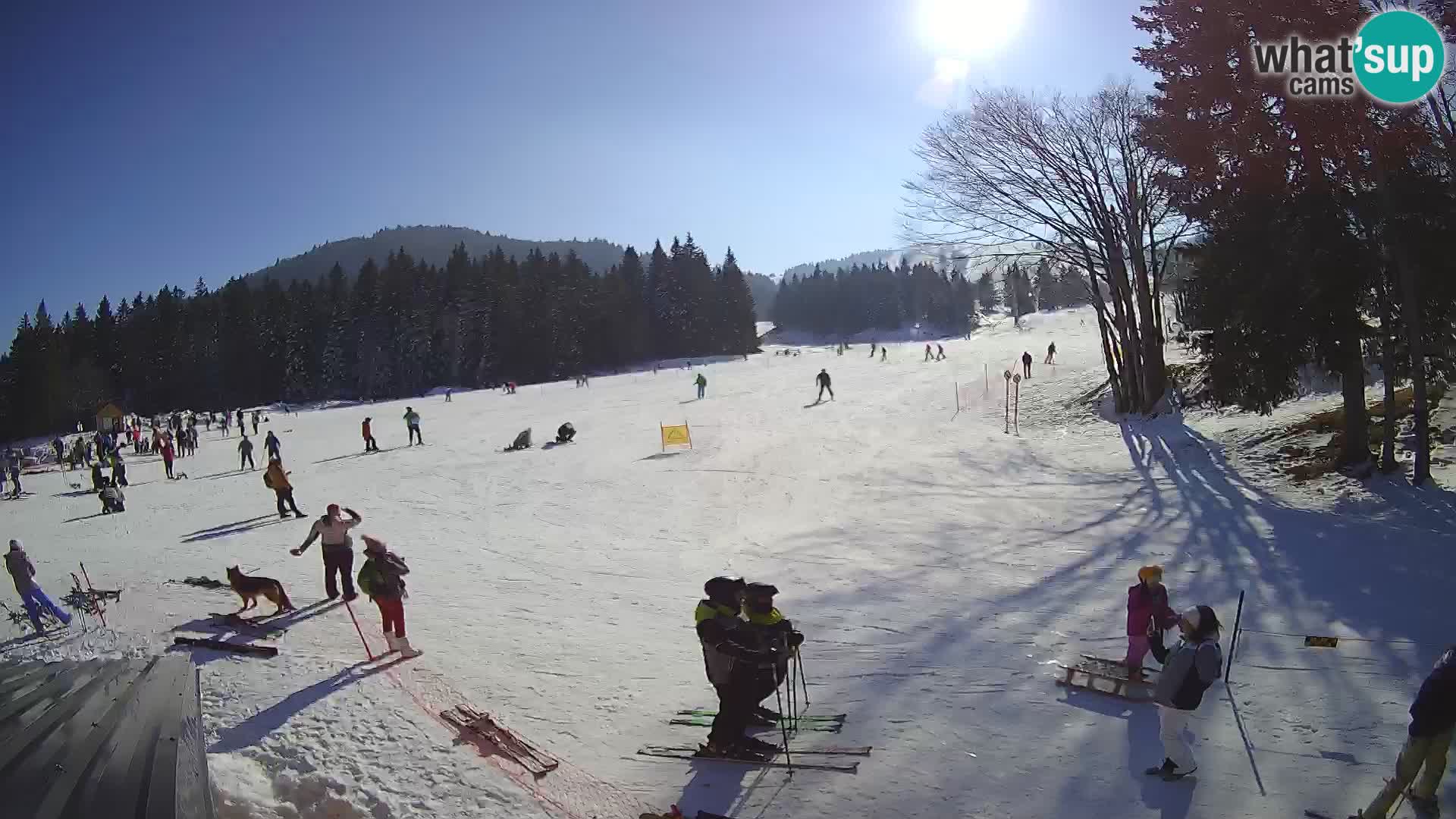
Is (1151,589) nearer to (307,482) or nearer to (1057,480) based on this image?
(1057,480)

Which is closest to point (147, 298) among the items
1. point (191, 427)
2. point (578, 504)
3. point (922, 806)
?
point (191, 427)

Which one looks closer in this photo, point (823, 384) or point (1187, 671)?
point (1187, 671)

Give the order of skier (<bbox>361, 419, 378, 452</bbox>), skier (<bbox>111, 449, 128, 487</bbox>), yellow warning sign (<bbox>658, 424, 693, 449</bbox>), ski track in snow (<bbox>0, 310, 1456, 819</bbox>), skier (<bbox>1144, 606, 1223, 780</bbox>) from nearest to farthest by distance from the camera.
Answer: skier (<bbox>1144, 606, 1223, 780</bbox>) → ski track in snow (<bbox>0, 310, 1456, 819</bbox>) → skier (<bbox>111, 449, 128, 487</bbox>) → yellow warning sign (<bbox>658, 424, 693, 449</bbox>) → skier (<bbox>361, 419, 378, 452</bbox>)

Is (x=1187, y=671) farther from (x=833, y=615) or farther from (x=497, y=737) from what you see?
(x=497, y=737)

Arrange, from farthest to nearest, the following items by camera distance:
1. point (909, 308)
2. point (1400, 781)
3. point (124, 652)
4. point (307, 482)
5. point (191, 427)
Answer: point (909, 308), point (191, 427), point (307, 482), point (124, 652), point (1400, 781)

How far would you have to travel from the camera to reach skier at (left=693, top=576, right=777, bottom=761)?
19.8 feet

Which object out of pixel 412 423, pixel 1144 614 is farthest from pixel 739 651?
pixel 412 423

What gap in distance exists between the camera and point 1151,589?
6.96 metres

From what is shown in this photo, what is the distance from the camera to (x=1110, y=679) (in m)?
7.21

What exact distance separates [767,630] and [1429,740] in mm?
4240

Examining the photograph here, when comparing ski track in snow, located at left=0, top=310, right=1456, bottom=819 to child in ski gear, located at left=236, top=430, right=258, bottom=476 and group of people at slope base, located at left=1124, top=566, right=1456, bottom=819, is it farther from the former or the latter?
child in ski gear, located at left=236, top=430, right=258, bottom=476

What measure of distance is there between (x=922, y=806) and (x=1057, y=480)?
1323 centimetres

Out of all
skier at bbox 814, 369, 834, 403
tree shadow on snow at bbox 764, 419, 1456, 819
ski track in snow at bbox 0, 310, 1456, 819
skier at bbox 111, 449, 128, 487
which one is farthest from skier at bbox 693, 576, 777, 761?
skier at bbox 814, 369, 834, 403

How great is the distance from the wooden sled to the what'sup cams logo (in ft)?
37.2
